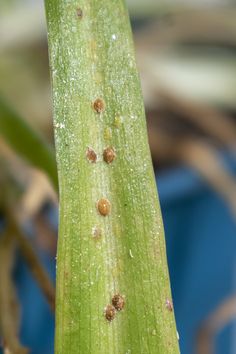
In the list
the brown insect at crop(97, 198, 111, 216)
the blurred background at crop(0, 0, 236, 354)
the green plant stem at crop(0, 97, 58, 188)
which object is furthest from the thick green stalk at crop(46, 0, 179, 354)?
the blurred background at crop(0, 0, 236, 354)

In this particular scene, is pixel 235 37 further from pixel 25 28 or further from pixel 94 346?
pixel 94 346

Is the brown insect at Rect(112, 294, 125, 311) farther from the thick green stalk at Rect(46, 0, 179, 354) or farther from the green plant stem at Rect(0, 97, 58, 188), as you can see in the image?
the green plant stem at Rect(0, 97, 58, 188)

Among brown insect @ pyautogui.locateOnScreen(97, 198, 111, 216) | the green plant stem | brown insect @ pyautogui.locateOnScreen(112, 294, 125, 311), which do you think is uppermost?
the green plant stem

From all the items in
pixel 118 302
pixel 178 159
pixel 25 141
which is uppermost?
pixel 178 159

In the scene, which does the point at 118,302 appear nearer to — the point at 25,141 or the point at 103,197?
the point at 103,197

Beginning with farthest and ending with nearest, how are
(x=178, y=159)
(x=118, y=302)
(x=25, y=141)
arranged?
(x=178, y=159) → (x=25, y=141) → (x=118, y=302)

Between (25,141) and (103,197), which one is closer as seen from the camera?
(103,197)

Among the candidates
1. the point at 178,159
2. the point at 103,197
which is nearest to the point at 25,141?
the point at 103,197
